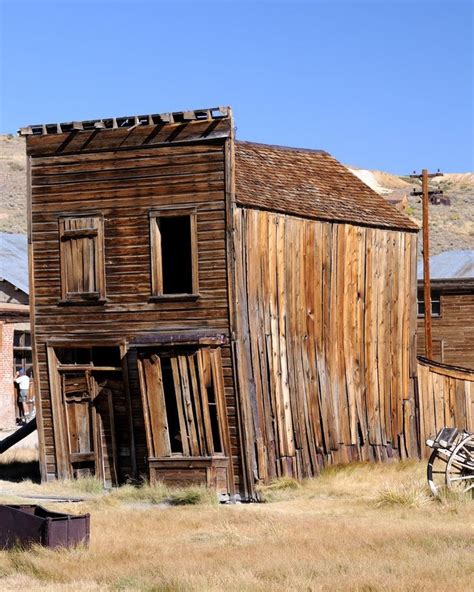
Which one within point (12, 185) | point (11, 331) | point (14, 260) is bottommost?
point (11, 331)

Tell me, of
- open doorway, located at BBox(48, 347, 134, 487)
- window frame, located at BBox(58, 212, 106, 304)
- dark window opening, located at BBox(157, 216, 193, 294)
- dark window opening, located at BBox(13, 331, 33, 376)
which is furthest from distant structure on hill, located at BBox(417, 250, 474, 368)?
window frame, located at BBox(58, 212, 106, 304)

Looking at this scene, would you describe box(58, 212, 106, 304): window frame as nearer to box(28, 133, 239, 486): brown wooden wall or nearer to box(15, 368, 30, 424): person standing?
box(28, 133, 239, 486): brown wooden wall

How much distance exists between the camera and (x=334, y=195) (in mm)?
24172

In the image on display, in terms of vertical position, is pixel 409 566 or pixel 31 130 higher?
pixel 31 130

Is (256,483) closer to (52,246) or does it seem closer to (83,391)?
(83,391)

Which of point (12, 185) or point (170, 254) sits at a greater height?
point (12, 185)

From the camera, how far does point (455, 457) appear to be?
62.3 feet

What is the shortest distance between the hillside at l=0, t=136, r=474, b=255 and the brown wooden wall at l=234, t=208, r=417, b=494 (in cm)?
3771

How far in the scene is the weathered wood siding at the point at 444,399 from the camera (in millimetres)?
24656

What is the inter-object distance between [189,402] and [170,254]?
13.8ft

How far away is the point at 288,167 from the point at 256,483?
6973 millimetres

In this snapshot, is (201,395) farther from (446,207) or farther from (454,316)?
(446,207)

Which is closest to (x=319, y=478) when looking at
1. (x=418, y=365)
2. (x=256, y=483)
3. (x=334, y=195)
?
(x=256, y=483)

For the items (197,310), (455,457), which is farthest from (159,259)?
(455,457)
